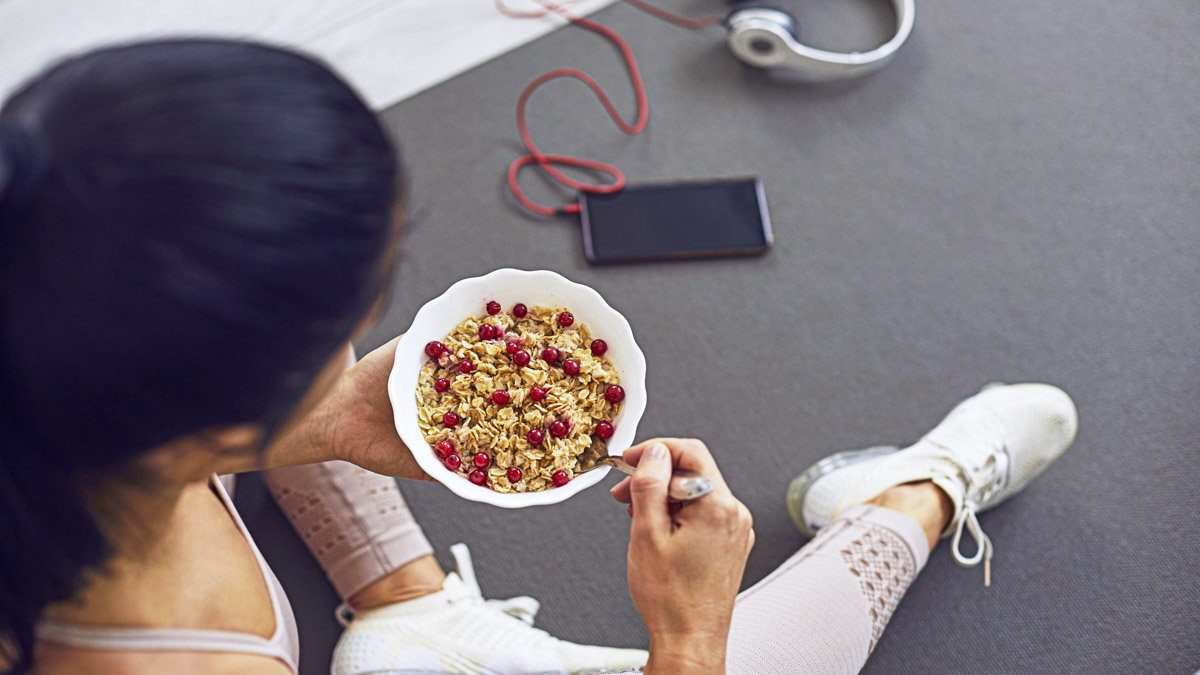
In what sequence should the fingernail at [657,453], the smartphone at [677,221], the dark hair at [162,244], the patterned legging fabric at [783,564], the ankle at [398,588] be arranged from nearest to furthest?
the dark hair at [162,244]
the fingernail at [657,453]
the patterned legging fabric at [783,564]
the ankle at [398,588]
the smartphone at [677,221]

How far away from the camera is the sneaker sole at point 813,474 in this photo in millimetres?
1137

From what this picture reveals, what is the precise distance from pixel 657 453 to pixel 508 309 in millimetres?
241

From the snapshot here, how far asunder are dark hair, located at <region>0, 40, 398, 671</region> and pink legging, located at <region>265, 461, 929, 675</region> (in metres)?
0.62

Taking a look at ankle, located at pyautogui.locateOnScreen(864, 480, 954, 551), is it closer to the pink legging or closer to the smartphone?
the pink legging

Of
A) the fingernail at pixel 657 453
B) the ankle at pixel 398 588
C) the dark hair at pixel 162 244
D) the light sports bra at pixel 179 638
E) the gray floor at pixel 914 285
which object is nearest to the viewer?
the dark hair at pixel 162 244

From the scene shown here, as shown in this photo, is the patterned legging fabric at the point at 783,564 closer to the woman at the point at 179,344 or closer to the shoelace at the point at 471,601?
the shoelace at the point at 471,601

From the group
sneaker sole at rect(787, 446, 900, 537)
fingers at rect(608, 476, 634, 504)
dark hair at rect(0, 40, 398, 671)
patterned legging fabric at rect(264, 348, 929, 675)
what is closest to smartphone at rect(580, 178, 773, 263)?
sneaker sole at rect(787, 446, 900, 537)

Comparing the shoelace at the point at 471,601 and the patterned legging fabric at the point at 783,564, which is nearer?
the patterned legging fabric at the point at 783,564

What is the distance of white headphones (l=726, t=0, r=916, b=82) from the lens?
1.37m

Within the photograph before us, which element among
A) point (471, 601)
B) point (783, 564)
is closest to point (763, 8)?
point (783, 564)

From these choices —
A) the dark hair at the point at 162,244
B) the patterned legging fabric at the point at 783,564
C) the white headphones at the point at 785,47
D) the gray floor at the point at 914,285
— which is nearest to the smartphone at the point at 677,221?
the gray floor at the point at 914,285

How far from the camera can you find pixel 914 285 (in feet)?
4.28

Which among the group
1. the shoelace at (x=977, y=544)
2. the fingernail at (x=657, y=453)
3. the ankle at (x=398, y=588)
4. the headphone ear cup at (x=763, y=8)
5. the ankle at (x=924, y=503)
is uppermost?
the headphone ear cup at (x=763, y=8)

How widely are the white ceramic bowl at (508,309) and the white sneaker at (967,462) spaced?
1.68 feet
